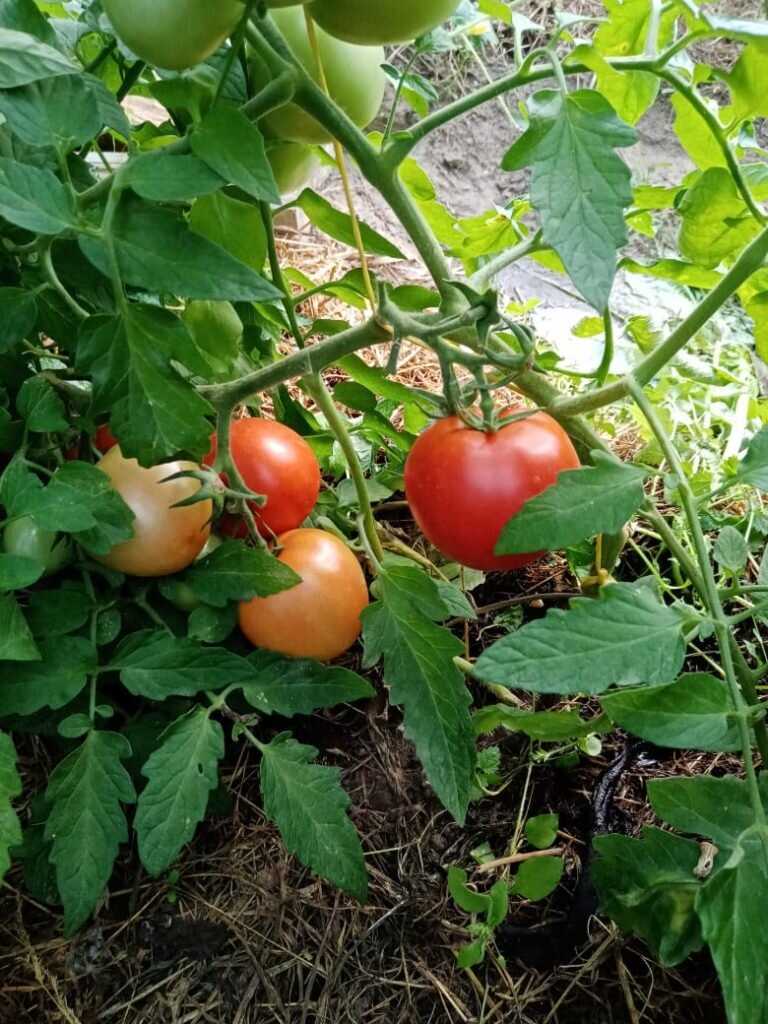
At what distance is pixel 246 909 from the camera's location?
3.03ft

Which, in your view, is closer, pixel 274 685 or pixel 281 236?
pixel 274 685

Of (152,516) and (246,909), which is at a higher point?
(152,516)

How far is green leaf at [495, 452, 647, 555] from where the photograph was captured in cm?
65

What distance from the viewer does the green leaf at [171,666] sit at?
2.61ft

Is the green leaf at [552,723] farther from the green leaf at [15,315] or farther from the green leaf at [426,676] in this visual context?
the green leaf at [15,315]

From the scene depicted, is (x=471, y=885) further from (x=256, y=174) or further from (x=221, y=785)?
(x=256, y=174)

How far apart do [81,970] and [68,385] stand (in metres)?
0.60

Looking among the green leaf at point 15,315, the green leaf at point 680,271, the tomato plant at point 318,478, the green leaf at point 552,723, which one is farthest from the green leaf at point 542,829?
the green leaf at point 15,315

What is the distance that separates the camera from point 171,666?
807 mm

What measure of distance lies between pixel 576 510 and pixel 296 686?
35 cm

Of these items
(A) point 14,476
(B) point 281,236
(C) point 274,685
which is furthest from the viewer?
(B) point 281,236

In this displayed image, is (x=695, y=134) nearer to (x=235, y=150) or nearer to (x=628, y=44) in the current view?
(x=628, y=44)

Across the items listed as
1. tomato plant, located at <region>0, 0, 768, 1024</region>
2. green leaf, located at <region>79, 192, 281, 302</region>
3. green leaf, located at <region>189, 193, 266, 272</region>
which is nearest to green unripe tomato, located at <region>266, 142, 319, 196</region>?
tomato plant, located at <region>0, 0, 768, 1024</region>

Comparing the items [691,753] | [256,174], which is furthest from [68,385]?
[691,753]
